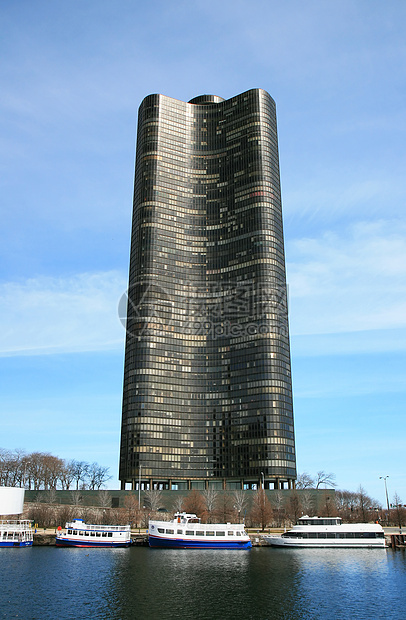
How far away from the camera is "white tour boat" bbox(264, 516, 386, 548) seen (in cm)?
13288

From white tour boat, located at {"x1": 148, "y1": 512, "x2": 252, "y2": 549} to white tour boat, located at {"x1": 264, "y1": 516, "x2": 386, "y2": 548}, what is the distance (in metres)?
11.8

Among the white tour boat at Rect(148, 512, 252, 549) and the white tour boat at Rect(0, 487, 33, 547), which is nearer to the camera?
the white tour boat at Rect(148, 512, 252, 549)

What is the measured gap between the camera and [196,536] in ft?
443

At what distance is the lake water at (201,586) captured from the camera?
66500mm

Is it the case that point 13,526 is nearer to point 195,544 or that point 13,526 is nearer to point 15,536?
point 15,536

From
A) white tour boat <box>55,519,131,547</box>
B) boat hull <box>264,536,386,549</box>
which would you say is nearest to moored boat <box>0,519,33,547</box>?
white tour boat <box>55,519,131,547</box>

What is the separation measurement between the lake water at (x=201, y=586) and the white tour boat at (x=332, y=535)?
13702 mm

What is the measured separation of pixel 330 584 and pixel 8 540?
88.2 meters

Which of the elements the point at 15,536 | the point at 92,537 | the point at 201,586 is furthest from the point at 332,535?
the point at 15,536

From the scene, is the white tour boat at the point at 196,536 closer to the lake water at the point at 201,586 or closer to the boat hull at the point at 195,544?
the boat hull at the point at 195,544

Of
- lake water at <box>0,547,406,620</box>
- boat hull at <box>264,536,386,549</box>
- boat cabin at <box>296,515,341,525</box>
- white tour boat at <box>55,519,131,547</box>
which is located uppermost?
boat cabin at <box>296,515,341,525</box>

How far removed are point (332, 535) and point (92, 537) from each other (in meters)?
62.3

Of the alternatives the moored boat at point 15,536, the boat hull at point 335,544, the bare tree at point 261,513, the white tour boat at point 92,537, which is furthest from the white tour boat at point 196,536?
the bare tree at point 261,513

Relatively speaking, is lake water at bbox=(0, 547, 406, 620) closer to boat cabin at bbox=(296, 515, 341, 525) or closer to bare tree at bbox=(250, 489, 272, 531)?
boat cabin at bbox=(296, 515, 341, 525)
